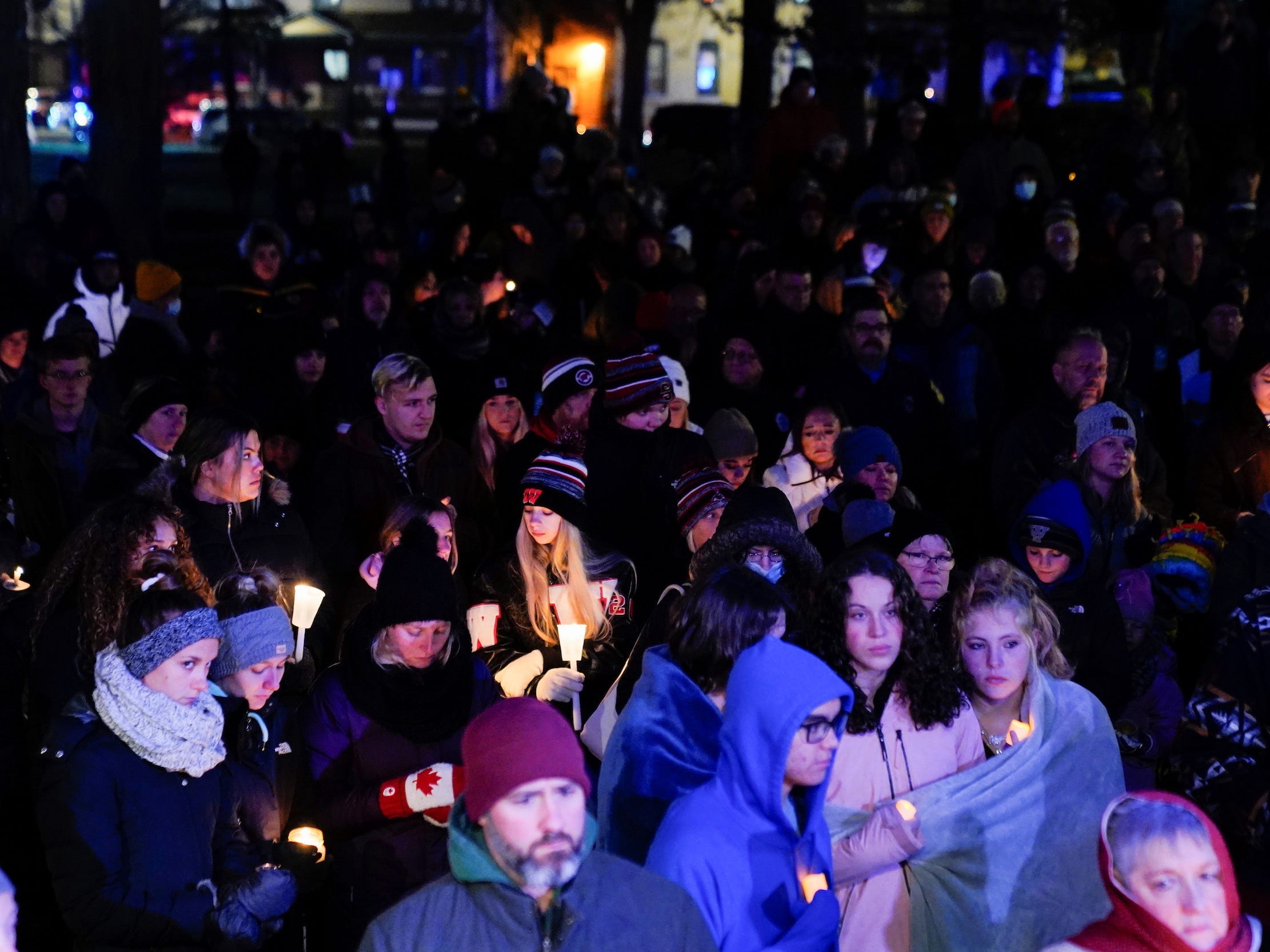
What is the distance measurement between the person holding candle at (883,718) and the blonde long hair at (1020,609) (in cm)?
20

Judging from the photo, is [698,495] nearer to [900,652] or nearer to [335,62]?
[900,652]

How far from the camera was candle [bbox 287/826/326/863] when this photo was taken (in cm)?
419

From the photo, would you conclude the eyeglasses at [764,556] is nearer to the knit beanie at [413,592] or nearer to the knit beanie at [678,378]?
the knit beanie at [413,592]

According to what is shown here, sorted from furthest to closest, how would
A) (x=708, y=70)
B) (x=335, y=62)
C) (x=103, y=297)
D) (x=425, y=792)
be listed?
(x=708, y=70), (x=335, y=62), (x=103, y=297), (x=425, y=792)

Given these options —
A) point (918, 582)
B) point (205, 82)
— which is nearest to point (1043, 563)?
point (918, 582)

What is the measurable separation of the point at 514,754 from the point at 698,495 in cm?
334

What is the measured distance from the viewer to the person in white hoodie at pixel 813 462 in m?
7.40

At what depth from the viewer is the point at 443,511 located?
600cm

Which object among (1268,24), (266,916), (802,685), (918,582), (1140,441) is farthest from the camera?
(1268,24)

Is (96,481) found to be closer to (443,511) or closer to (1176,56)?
(443,511)

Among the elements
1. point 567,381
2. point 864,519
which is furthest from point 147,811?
point 567,381

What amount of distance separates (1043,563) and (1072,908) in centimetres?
179

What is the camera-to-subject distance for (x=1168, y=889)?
10.6ft

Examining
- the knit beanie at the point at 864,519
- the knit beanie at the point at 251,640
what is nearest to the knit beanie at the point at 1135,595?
the knit beanie at the point at 864,519
